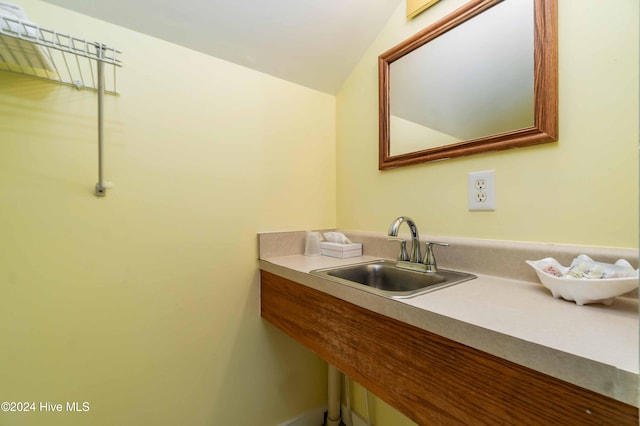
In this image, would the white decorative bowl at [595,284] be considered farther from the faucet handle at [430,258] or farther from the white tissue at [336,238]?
the white tissue at [336,238]

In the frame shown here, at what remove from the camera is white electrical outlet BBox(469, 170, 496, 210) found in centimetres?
93

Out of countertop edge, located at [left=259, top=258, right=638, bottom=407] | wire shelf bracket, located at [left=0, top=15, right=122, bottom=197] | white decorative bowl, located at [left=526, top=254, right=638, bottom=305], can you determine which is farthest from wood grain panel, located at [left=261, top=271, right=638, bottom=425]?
wire shelf bracket, located at [left=0, top=15, right=122, bottom=197]

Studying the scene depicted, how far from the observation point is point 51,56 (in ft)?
2.75

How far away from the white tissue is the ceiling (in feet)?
2.64

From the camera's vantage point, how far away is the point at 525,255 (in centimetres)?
83

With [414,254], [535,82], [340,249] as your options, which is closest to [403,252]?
[414,254]

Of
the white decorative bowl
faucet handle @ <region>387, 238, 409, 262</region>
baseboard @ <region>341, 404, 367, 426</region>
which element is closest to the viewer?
the white decorative bowl

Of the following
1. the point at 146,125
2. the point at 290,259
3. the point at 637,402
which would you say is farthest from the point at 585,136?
the point at 146,125

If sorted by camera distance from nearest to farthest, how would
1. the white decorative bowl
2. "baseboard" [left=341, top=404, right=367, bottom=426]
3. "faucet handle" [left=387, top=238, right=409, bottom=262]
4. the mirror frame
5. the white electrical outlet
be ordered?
the white decorative bowl, the mirror frame, the white electrical outlet, "faucet handle" [left=387, top=238, right=409, bottom=262], "baseboard" [left=341, top=404, right=367, bottom=426]

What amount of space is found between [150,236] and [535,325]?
118 centimetres

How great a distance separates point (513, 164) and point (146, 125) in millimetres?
1314

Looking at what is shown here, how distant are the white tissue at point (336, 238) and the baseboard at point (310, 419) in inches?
36.2

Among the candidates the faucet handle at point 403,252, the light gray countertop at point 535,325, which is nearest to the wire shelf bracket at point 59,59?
the light gray countertop at point 535,325

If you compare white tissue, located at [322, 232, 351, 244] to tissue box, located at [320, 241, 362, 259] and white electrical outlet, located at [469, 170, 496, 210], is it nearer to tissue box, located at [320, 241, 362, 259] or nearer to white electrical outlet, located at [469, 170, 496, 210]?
tissue box, located at [320, 241, 362, 259]
